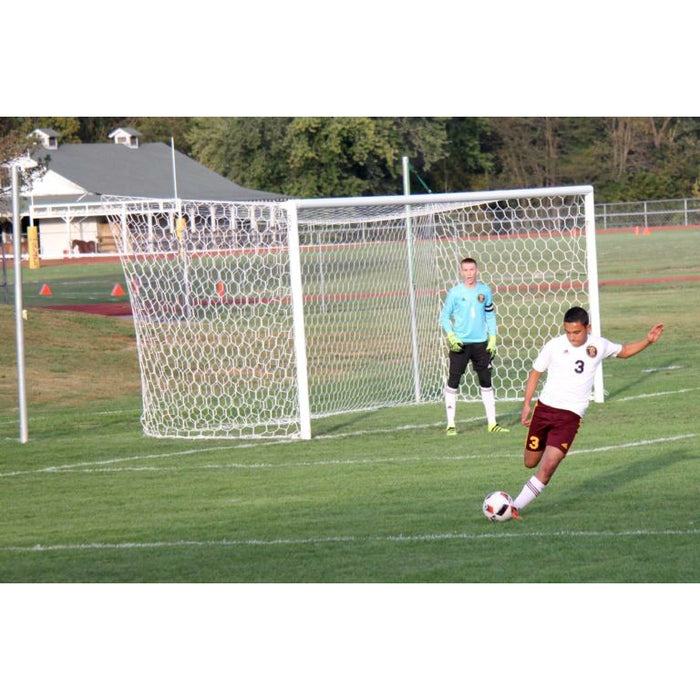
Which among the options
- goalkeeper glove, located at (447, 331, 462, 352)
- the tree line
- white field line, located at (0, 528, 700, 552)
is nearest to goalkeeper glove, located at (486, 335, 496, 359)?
goalkeeper glove, located at (447, 331, 462, 352)

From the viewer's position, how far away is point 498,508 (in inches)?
380

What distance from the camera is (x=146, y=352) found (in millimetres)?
17188

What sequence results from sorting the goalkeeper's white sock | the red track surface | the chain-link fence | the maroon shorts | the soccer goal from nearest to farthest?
the maroon shorts, the goalkeeper's white sock, the soccer goal, the red track surface, the chain-link fence

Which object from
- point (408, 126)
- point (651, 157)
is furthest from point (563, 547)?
point (651, 157)

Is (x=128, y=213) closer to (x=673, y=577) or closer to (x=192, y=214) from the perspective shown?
(x=192, y=214)

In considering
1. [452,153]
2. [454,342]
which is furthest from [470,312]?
[452,153]

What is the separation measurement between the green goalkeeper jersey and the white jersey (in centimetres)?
440

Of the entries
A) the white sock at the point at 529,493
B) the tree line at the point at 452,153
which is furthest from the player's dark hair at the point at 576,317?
the tree line at the point at 452,153

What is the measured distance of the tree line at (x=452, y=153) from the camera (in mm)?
71062

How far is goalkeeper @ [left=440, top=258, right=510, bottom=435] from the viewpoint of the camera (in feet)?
47.2

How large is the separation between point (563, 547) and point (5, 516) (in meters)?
4.81

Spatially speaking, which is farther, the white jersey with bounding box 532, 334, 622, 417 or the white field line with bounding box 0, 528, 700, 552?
the white jersey with bounding box 532, 334, 622, 417

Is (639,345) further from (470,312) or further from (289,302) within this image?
(289,302)

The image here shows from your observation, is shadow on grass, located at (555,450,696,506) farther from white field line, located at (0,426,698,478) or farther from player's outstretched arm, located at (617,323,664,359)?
player's outstretched arm, located at (617,323,664,359)
